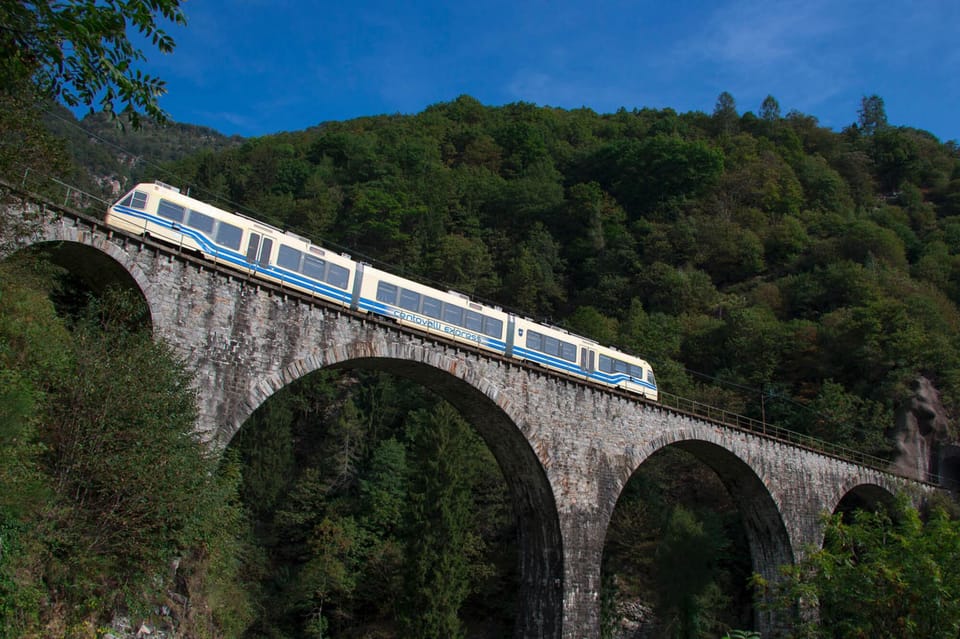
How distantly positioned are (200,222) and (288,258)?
2.15m

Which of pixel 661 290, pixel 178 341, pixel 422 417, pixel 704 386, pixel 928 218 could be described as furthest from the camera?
pixel 928 218

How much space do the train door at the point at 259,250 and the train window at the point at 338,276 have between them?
1.64m

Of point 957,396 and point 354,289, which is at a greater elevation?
point 957,396

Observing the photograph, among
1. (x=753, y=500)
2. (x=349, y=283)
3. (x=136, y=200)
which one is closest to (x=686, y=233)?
(x=753, y=500)

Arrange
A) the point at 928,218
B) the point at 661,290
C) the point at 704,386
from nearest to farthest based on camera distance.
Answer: the point at 704,386 → the point at 661,290 → the point at 928,218

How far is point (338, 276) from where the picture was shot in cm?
1781

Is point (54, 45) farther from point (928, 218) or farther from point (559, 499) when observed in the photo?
point (928, 218)

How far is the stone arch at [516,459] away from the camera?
18344mm

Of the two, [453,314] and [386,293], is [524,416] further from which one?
[386,293]

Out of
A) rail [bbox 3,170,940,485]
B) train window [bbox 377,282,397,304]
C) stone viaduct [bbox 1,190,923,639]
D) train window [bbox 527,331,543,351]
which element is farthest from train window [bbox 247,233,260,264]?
train window [bbox 527,331,543,351]

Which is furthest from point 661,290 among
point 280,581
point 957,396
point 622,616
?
point 280,581

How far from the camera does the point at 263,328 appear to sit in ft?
50.9

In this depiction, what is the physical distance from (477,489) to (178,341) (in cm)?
2177

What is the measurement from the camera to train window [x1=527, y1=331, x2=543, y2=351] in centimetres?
2172
